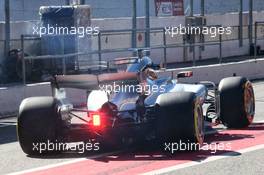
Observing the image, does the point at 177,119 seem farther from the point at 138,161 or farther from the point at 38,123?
the point at 38,123

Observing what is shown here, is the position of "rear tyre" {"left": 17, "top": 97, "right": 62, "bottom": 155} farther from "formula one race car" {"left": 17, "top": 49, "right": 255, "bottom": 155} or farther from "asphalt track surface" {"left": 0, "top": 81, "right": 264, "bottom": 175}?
"asphalt track surface" {"left": 0, "top": 81, "right": 264, "bottom": 175}

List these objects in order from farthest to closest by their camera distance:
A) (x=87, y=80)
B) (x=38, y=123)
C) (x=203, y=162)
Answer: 1. (x=87, y=80)
2. (x=38, y=123)
3. (x=203, y=162)

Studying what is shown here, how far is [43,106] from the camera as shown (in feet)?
28.5

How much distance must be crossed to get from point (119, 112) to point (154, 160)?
816 millimetres

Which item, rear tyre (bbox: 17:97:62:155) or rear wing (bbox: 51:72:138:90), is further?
Result: rear wing (bbox: 51:72:138:90)

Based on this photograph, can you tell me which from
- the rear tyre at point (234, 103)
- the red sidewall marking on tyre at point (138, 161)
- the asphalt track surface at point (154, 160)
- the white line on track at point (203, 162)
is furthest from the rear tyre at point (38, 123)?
the rear tyre at point (234, 103)

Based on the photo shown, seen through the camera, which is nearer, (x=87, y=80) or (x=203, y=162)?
(x=203, y=162)

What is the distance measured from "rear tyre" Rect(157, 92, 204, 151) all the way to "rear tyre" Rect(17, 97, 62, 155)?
131 centimetres

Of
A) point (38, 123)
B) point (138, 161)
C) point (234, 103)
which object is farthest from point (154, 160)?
point (234, 103)

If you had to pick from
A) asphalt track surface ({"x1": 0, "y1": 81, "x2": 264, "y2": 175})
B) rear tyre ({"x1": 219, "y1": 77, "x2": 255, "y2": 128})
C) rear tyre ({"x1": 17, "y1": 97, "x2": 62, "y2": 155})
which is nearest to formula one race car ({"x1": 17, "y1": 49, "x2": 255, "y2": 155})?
rear tyre ({"x1": 17, "y1": 97, "x2": 62, "y2": 155})

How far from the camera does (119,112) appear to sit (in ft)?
28.6

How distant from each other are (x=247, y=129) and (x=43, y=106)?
3322 millimetres

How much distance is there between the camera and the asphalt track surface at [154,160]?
305 inches

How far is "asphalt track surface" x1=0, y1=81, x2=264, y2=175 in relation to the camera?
25.4 ft
